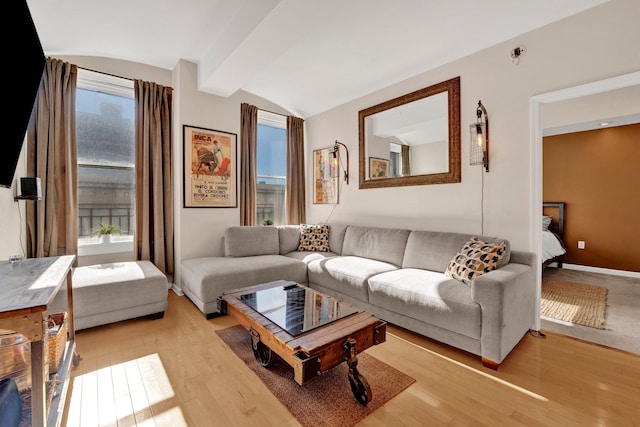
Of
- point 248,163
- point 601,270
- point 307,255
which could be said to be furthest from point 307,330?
point 601,270

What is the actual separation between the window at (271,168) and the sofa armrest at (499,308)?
308 centimetres

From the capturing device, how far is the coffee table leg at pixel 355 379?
1517 mm

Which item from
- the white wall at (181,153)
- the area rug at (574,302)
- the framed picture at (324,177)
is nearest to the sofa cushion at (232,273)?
the white wall at (181,153)

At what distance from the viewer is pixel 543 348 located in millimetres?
2182

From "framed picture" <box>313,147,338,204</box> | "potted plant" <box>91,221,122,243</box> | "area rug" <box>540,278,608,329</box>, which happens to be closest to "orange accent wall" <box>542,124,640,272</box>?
"area rug" <box>540,278,608,329</box>

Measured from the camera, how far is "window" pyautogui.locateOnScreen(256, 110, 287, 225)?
446 cm

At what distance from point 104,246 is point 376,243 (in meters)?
3.19

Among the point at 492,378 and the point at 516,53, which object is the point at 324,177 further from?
the point at 492,378

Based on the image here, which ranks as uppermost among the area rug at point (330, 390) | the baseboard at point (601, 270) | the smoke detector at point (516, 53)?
the smoke detector at point (516, 53)

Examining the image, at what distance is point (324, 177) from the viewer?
4539mm

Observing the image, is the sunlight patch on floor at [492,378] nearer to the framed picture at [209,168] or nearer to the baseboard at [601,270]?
the framed picture at [209,168]

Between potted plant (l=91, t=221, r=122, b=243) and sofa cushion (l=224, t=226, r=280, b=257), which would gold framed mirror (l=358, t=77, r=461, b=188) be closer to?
sofa cushion (l=224, t=226, r=280, b=257)

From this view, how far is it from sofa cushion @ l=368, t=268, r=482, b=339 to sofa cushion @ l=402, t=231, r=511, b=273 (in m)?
0.13

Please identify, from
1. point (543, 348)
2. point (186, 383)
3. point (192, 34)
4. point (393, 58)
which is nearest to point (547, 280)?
point (543, 348)
